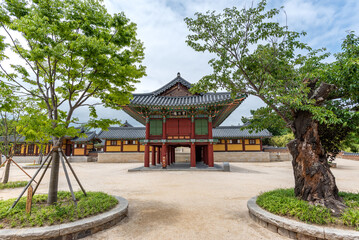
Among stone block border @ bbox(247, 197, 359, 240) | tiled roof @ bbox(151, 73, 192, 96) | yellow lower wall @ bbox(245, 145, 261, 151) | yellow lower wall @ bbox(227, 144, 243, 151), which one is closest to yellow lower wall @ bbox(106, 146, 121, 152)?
tiled roof @ bbox(151, 73, 192, 96)

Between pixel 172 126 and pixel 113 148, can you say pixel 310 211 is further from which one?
pixel 113 148

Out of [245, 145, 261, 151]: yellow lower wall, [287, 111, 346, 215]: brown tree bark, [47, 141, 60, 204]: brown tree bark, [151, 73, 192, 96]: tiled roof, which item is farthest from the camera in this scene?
[245, 145, 261, 151]: yellow lower wall

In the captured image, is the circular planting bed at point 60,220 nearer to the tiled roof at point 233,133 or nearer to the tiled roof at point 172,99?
the tiled roof at point 172,99

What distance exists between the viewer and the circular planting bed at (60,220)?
378cm

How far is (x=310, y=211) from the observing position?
174 inches

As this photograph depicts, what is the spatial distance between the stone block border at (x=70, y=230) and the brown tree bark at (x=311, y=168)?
566 cm

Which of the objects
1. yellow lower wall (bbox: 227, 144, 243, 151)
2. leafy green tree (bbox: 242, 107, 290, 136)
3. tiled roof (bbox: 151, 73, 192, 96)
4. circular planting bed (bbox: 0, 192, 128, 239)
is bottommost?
circular planting bed (bbox: 0, 192, 128, 239)

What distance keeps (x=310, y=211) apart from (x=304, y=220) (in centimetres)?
37

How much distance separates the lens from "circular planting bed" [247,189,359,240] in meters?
3.74

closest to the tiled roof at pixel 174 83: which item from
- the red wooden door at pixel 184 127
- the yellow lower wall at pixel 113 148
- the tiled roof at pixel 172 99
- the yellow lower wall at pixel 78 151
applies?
the tiled roof at pixel 172 99

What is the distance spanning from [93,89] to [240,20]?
582 centimetres

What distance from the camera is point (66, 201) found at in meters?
5.68

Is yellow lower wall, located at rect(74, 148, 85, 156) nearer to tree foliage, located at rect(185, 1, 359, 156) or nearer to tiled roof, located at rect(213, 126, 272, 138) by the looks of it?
tiled roof, located at rect(213, 126, 272, 138)

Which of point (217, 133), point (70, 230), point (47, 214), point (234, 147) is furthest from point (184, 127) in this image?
point (234, 147)
